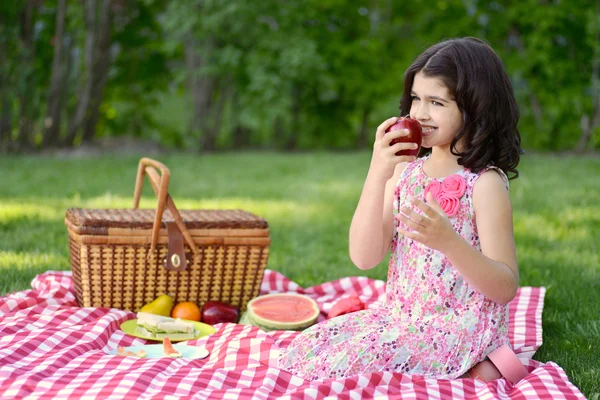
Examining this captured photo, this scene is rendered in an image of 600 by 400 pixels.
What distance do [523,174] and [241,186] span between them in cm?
330

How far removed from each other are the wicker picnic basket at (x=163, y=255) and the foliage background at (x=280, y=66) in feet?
24.9

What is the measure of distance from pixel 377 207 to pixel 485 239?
36 centimetres

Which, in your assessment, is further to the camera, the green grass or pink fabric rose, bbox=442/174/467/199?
the green grass

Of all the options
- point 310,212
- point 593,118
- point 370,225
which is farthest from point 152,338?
point 593,118

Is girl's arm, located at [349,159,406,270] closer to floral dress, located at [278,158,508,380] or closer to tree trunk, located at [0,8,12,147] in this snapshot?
floral dress, located at [278,158,508,380]

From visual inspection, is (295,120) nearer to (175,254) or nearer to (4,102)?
(4,102)

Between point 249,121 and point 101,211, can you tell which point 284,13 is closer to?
point 249,121

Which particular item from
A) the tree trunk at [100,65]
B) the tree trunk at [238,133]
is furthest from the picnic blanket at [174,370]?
the tree trunk at [238,133]

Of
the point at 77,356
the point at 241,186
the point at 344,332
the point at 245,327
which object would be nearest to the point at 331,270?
the point at 245,327

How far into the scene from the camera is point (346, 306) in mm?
3193

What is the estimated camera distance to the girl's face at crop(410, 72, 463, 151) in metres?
2.49

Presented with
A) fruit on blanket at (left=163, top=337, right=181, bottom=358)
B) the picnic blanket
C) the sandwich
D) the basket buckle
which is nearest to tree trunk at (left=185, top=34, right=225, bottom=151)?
the basket buckle

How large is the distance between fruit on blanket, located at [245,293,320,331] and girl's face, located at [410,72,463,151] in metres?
0.98

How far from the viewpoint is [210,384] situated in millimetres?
2348
